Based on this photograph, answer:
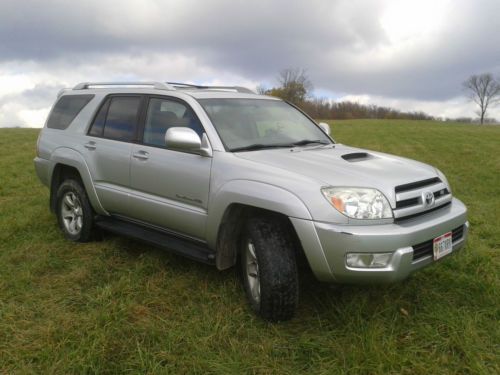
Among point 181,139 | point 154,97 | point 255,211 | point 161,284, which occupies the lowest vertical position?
point 161,284

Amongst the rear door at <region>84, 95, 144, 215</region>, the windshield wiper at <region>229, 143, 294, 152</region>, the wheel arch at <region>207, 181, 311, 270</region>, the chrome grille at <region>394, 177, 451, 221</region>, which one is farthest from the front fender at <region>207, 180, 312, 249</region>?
the rear door at <region>84, 95, 144, 215</region>

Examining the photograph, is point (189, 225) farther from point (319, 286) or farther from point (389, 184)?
point (389, 184)

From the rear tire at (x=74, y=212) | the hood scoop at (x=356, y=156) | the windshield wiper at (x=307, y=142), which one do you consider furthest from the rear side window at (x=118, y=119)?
the hood scoop at (x=356, y=156)

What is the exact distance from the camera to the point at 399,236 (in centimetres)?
282

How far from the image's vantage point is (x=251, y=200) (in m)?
3.17

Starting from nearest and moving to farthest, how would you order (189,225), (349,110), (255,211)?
(255,211), (189,225), (349,110)

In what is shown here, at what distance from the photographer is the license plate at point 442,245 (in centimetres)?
310

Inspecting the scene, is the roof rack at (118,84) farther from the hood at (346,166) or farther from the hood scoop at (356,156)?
the hood scoop at (356,156)

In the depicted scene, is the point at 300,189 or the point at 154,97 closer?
the point at 300,189

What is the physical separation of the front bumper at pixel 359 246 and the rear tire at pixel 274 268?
196 mm

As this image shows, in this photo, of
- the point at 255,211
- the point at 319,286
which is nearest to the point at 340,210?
the point at 255,211

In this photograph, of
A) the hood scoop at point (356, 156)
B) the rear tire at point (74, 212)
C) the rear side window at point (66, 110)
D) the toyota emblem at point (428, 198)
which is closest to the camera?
the toyota emblem at point (428, 198)

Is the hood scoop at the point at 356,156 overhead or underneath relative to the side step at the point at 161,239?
overhead

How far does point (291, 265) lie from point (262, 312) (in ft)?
1.39
